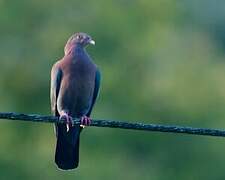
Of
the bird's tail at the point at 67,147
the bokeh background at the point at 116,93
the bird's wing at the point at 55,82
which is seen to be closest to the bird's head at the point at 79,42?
the bird's wing at the point at 55,82

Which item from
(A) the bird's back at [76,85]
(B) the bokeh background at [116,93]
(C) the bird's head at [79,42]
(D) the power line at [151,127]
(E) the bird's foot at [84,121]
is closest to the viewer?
(D) the power line at [151,127]

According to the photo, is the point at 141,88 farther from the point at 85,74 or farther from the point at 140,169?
the point at 85,74

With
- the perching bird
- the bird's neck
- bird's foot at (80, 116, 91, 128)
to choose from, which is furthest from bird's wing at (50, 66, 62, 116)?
bird's foot at (80, 116, 91, 128)

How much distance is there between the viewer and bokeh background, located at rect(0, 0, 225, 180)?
1316 cm

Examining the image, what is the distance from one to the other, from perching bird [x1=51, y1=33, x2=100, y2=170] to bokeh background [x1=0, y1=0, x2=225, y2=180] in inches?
130

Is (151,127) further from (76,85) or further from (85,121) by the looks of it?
(76,85)

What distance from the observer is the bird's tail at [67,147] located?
30.3 ft

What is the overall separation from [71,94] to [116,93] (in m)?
4.41

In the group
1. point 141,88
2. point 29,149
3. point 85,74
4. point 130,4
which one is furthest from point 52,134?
point 85,74

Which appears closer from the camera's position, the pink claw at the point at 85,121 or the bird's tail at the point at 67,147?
the pink claw at the point at 85,121

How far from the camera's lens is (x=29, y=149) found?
522 inches

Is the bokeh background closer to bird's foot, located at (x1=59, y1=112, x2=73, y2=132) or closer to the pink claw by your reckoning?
bird's foot, located at (x1=59, y1=112, x2=73, y2=132)

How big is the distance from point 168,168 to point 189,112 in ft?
1.83

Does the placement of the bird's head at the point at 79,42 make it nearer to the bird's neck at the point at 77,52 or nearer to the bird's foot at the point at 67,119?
the bird's neck at the point at 77,52
